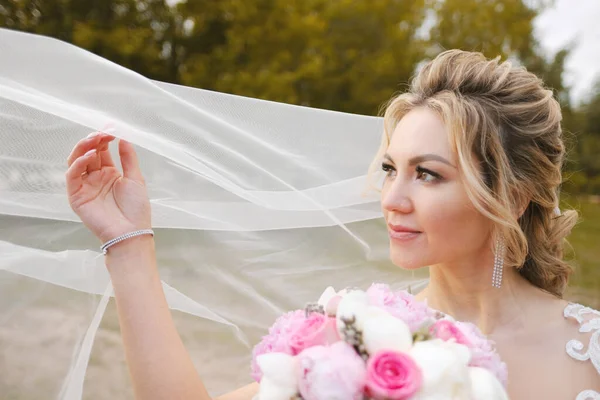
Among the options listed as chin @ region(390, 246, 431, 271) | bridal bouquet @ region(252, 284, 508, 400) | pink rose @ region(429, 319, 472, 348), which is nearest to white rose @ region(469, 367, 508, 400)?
bridal bouquet @ region(252, 284, 508, 400)

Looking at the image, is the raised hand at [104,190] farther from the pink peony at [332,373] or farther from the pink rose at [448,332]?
the pink rose at [448,332]

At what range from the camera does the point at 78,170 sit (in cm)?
228

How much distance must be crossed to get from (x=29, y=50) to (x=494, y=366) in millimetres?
2135

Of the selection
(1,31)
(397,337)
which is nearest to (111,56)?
(1,31)

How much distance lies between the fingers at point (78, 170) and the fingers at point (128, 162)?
0.11 metres

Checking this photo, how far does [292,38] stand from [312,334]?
1190 cm

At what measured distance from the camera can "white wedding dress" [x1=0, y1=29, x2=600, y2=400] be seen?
249 cm

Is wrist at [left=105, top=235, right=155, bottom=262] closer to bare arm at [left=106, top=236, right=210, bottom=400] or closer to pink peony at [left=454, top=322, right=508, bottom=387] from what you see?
bare arm at [left=106, top=236, right=210, bottom=400]

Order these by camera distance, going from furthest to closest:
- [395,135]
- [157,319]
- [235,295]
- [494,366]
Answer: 1. [235,295]
2. [395,135]
3. [157,319]
4. [494,366]

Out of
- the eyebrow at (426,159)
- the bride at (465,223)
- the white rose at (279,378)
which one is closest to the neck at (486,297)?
the bride at (465,223)

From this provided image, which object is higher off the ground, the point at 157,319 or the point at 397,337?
the point at 157,319

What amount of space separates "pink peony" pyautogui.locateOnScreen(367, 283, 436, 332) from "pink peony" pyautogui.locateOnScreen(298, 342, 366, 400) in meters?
0.20

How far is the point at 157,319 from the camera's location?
221 centimetres

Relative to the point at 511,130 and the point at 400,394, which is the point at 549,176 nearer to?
the point at 511,130
